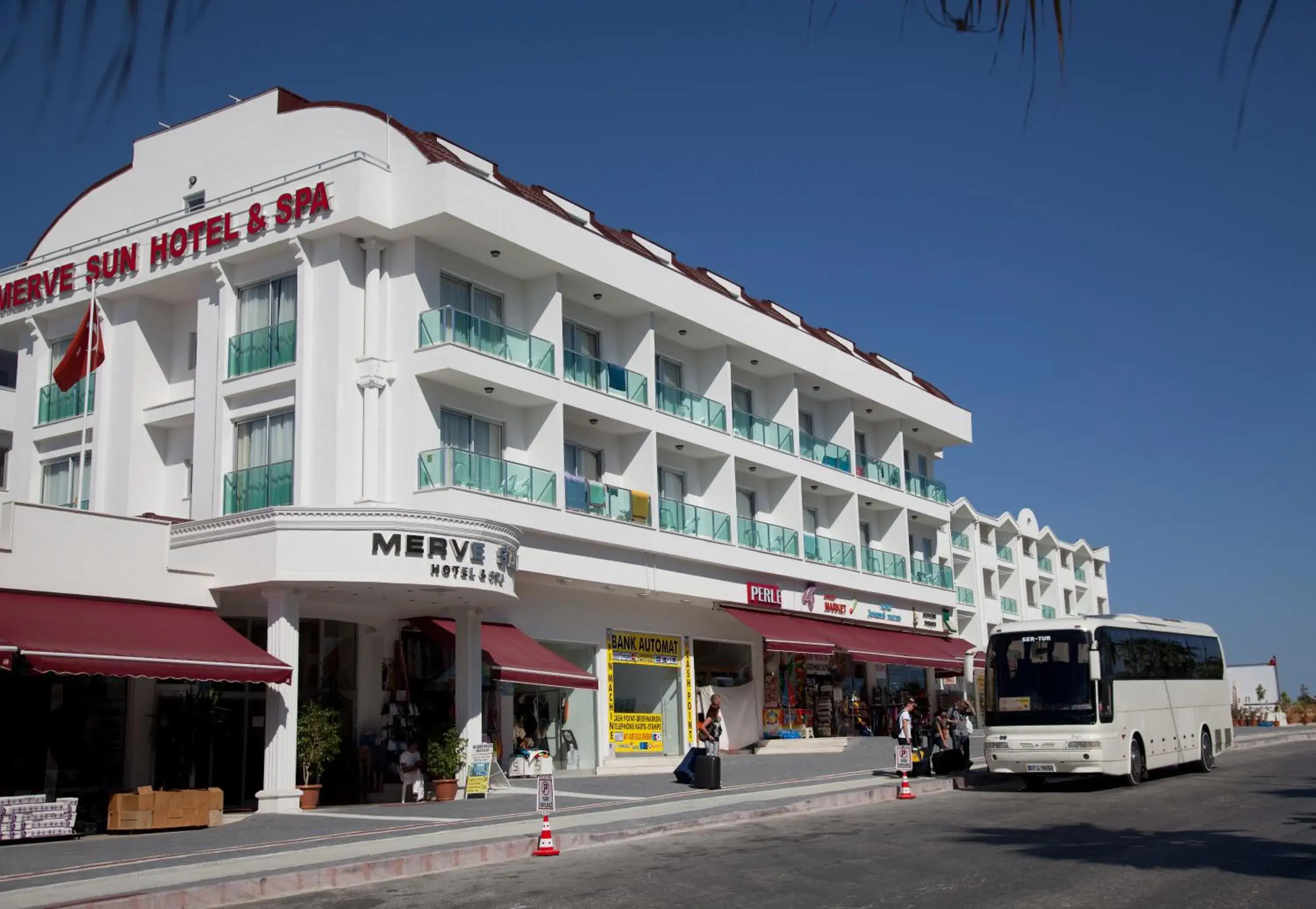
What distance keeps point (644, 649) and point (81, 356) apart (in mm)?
16310

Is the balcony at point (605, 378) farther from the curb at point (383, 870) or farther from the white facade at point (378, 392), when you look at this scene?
the curb at point (383, 870)

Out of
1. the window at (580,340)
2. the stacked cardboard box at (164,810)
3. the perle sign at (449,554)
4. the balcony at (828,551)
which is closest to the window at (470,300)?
the window at (580,340)

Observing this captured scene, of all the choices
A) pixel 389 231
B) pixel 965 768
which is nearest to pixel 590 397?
pixel 389 231

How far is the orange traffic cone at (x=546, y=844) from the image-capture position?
1661 cm

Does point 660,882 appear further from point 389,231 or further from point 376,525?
point 389,231

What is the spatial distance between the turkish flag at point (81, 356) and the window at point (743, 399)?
785 inches

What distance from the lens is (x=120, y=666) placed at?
1983 centimetres

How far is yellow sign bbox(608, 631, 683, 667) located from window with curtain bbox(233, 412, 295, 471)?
10.3m

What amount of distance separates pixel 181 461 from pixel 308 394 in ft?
18.2

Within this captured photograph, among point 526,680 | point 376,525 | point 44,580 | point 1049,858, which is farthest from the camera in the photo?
point 526,680

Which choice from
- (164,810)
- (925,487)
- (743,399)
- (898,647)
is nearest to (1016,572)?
(925,487)

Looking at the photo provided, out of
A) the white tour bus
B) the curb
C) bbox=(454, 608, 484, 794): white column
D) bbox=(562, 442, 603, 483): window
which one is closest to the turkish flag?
bbox=(454, 608, 484, 794): white column

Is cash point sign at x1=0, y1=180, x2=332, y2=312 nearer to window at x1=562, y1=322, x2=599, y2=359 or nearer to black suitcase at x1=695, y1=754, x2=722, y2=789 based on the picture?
window at x1=562, y1=322, x2=599, y2=359

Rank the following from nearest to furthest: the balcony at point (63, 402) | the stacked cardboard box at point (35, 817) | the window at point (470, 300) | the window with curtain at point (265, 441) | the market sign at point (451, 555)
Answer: the stacked cardboard box at point (35, 817), the market sign at point (451, 555), the window with curtain at point (265, 441), the window at point (470, 300), the balcony at point (63, 402)
